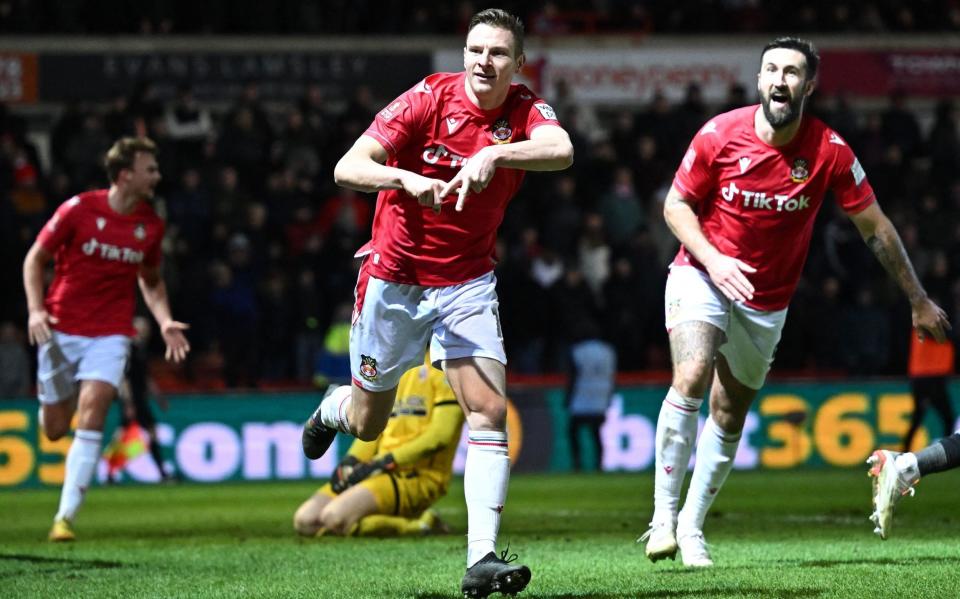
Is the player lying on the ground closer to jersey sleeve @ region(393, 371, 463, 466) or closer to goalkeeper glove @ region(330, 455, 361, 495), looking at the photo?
jersey sleeve @ region(393, 371, 463, 466)

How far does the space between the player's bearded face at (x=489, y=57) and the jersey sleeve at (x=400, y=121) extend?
10.9 inches

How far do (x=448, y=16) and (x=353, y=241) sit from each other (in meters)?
7.95

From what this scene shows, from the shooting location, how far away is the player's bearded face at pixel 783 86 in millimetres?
8078

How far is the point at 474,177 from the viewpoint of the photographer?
667 cm

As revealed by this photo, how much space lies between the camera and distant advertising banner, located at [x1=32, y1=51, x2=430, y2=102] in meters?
26.6

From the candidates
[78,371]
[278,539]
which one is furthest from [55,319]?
[278,539]

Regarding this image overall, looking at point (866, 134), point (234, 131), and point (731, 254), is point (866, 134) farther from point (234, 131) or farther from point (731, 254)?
point (731, 254)

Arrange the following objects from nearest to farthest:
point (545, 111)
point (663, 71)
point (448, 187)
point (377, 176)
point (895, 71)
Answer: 1. point (448, 187)
2. point (377, 176)
3. point (545, 111)
4. point (663, 71)
5. point (895, 71)

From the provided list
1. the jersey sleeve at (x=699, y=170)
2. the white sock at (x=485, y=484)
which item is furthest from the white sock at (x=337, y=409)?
the jersey sleeve at (x=699, y=170)

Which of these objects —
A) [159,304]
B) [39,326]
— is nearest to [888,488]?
[159,304]

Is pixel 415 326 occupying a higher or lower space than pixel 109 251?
lower

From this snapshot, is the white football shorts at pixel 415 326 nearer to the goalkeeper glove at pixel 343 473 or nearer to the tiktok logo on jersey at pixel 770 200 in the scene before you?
the tiktok logo on jersey at pixel 770 200

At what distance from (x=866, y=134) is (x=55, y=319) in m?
16.1

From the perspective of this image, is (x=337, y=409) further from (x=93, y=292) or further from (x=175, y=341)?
(x=93, y=292)
